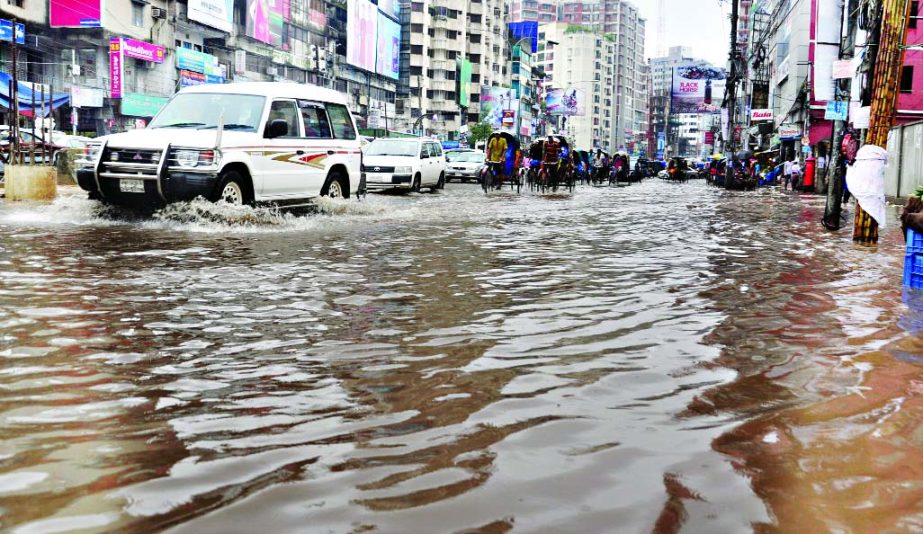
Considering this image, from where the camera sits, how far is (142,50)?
51.8 metres

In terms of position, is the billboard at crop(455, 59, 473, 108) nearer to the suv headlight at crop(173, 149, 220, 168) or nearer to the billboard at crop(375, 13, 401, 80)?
the billboard at crop(375, 13, 401, 80)

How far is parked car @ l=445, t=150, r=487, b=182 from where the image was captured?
37312mm

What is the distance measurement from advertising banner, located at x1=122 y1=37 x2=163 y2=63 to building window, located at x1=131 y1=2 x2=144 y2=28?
156 centimetres

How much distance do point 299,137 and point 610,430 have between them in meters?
10.9

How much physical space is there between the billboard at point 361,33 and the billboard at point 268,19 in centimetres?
967

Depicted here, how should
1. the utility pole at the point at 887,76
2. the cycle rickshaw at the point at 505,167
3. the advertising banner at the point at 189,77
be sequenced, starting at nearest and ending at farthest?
the utility pole at the point at 887,76, the cycle rickshaw at the point at 505,167, the advertising banner at the point at 189,77

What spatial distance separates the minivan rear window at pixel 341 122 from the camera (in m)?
14.7

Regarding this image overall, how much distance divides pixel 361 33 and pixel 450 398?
8254 centimetres

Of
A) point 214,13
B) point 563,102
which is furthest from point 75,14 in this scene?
point 563,102

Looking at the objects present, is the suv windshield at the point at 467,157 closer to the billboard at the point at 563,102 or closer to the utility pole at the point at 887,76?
the utility pole at the point at 887,76

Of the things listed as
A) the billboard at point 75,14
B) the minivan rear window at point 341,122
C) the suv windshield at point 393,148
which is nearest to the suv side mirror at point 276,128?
the minivan rear window at point 341,122

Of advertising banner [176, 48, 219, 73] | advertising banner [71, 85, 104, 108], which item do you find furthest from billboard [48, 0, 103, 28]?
advertising banner [176, 48, 219, 73]

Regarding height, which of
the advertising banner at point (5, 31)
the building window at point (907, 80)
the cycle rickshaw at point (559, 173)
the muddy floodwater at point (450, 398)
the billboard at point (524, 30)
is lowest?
the muddy floodwater at point (450, 398)

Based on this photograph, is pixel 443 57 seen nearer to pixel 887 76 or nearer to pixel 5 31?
pixel 5 31
